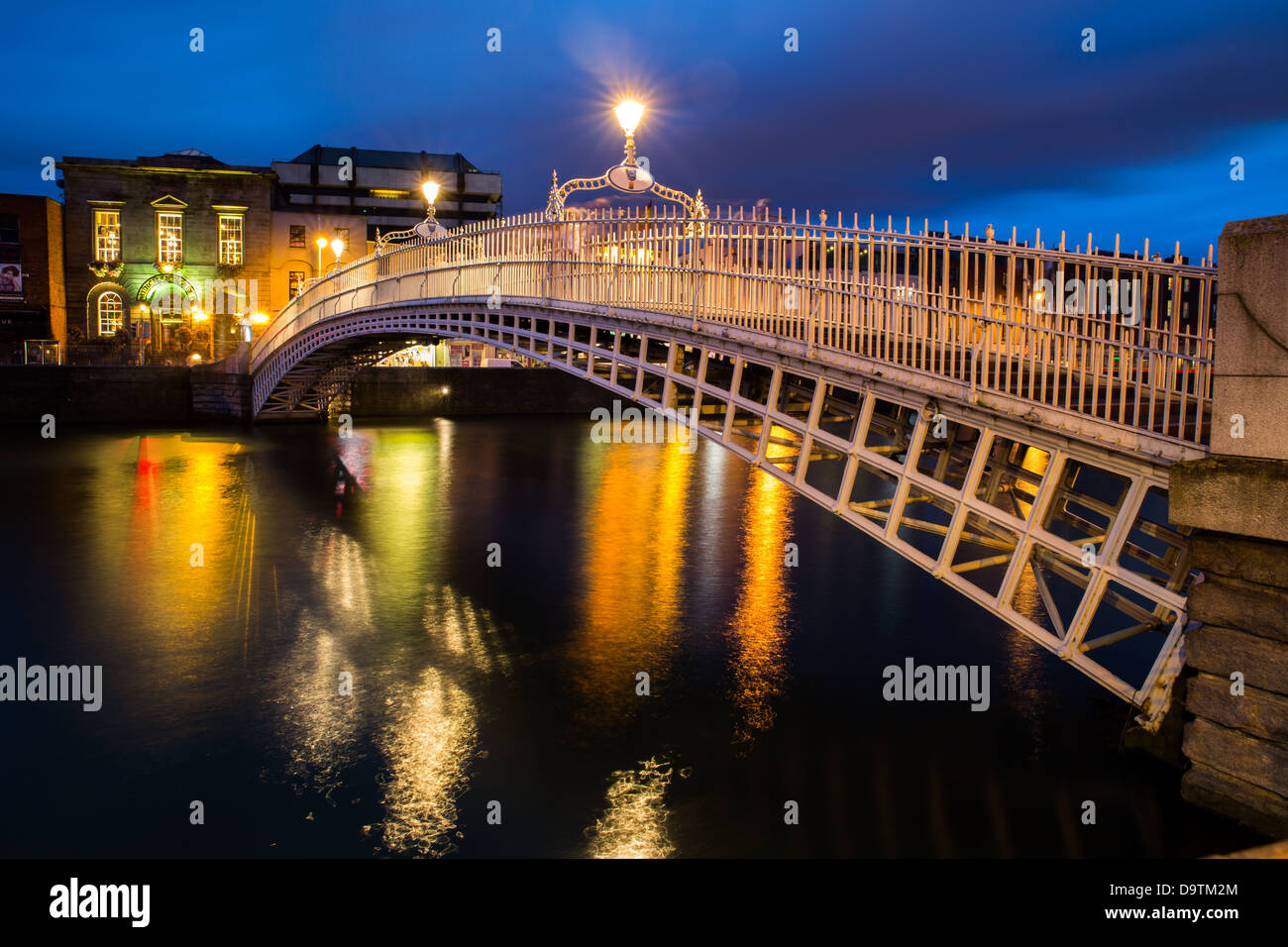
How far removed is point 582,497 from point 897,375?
13.3 meters

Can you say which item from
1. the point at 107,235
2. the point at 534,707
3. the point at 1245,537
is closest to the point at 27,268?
the point at 107,235

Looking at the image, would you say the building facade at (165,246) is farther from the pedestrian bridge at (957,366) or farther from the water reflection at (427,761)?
the water reflection at (427,761)

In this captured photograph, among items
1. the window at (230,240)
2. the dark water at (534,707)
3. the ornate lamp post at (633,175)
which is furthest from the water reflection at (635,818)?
the window at (230,240)

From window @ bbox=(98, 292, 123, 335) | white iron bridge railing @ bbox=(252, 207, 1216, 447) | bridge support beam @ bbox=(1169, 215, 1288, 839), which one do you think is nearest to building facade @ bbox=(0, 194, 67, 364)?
window @ bbox=(98, 292, 123, 335)

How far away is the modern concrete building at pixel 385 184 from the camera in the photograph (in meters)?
76.6

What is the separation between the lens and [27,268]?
5200 centimetres

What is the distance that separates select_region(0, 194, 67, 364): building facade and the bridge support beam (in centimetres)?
5764

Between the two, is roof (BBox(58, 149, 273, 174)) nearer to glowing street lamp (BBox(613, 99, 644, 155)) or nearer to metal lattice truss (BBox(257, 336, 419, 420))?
metal lattice truss (BBox(257, 336, 419, 420))

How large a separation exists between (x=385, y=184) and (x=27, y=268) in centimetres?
3122

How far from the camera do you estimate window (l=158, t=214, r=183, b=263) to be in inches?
2202

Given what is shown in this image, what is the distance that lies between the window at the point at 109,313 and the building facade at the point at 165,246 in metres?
0.05
